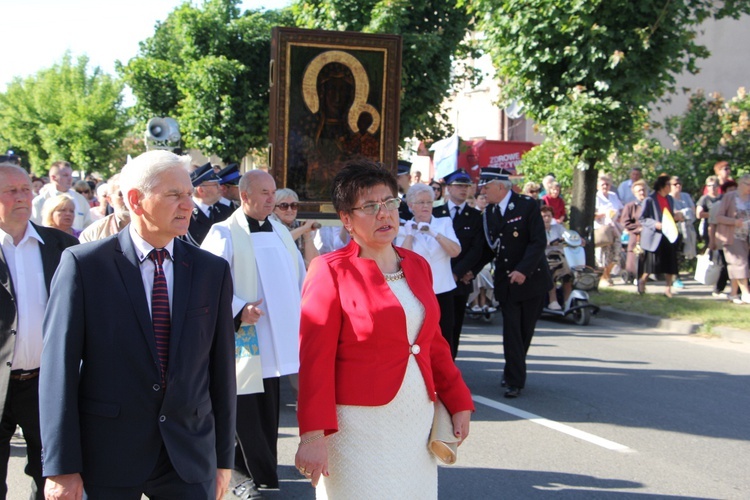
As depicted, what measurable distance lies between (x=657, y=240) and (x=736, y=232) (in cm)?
125

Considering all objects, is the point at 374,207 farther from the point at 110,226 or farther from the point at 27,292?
the point at 110,226

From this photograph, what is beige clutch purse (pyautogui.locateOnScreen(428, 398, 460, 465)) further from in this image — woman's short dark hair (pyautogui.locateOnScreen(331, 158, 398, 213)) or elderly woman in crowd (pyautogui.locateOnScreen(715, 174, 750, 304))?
elderly woman in crowd (pyautogui.locateOnScreen(715, 174, 750, 304))

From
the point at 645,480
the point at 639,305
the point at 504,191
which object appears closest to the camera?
the point at 645,480

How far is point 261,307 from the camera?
5.14 metres

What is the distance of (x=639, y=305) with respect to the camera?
45.0ft

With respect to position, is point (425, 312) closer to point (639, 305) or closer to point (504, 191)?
point (504, 191)

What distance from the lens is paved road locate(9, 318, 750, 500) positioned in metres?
5.74

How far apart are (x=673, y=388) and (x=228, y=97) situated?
1856 cm

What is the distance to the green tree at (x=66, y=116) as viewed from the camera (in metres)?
50.7

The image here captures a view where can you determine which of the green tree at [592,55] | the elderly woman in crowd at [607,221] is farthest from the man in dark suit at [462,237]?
the elderly woman in crowd at [607,221]

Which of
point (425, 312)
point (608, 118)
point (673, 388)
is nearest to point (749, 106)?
point (608, 118)

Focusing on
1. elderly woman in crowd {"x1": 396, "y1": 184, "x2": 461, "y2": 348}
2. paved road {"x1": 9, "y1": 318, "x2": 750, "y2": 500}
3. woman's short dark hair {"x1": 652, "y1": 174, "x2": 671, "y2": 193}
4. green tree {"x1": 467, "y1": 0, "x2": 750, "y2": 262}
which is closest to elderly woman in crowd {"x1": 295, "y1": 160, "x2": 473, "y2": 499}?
paved road {"x1": 9, "y1": 318, "x2": 750, "y2": 500}

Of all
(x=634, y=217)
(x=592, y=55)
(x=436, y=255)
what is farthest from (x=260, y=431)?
(x=634, y=217)

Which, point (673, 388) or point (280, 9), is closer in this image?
point (673, 388)
